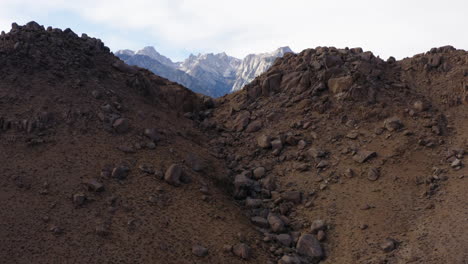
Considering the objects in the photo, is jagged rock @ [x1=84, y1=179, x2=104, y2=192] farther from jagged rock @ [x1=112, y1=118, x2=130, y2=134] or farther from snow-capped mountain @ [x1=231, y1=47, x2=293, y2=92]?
snow-capped mountain @ [x1=231, y1=47, x2=293, y2=92]

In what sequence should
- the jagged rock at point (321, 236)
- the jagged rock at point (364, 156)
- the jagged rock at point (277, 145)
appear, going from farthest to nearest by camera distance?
1. the jagged rock at point (277, 145)
2. the jagged rock at point (364, 156)
3. the jagged rock at point (321, 236)

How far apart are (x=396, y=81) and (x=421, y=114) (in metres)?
2.71

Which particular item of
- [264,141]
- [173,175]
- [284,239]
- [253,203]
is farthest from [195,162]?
[284,239]

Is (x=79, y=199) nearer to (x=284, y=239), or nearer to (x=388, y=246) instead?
(x=284, y=239)

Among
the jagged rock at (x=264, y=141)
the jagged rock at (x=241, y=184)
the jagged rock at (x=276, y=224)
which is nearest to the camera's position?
the jagged rock at (x=276, y=224)

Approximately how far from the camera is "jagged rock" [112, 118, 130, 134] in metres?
15.3

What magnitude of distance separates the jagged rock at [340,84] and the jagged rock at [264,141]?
3752mm

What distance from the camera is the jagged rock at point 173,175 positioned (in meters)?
13.7

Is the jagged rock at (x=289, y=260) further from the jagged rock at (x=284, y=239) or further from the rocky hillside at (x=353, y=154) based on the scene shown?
the jagged rock at (x=284, y=239)

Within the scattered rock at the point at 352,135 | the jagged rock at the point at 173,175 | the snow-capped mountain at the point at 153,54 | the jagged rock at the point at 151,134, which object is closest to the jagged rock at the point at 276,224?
the jagged rock at the point at 173,175

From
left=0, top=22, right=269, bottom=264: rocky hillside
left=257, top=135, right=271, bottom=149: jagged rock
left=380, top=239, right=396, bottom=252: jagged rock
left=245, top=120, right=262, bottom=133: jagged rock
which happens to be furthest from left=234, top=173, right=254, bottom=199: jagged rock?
left=380, top=239, right=396, bottom=252: jagged rock

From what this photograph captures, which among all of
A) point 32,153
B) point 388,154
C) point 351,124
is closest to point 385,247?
point 388,154

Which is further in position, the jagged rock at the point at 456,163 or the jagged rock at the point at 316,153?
the jagged rock at the point at 316,153

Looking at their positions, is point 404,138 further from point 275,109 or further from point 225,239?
point 225,239
